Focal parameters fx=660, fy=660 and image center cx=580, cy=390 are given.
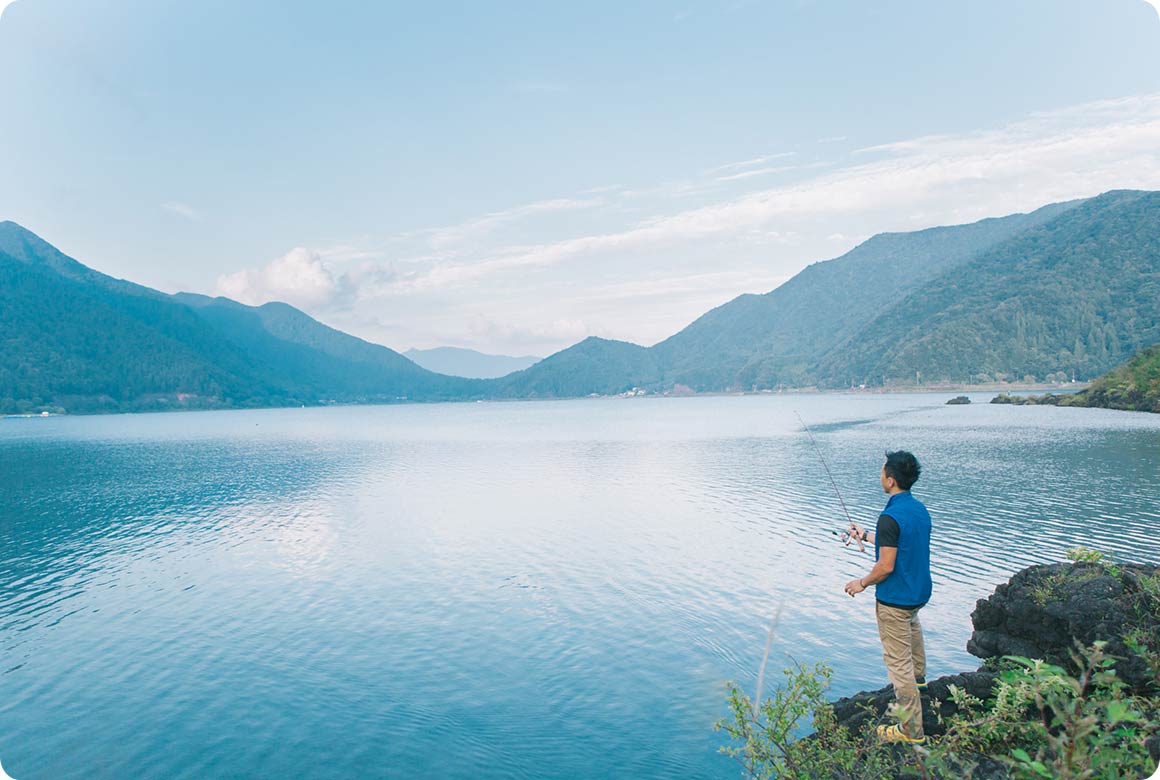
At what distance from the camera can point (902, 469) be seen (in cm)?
846

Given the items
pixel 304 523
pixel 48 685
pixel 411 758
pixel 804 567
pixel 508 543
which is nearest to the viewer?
pixel 411 758

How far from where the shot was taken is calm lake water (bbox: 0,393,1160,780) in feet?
41.2

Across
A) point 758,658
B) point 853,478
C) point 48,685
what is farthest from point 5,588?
point 853,478

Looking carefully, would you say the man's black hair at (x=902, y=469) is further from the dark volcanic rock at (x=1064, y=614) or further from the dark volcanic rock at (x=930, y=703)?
the dark volcanic rock at (x=1064, y=614)

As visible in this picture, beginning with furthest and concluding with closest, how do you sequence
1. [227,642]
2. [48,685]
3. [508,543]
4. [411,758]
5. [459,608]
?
1. [508,543]
2. [459,608]
3. [227,642]
4. [48,685]
5. [411,758]

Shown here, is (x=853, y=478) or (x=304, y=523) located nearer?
(x=304, y=523)

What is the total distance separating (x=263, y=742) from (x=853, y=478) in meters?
40.7

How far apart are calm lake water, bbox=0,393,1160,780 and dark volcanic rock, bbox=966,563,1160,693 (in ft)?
3.95

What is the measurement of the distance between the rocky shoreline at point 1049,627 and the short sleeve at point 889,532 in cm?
249

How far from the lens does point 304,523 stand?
35.9 metres

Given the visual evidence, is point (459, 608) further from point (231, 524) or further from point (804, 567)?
point (231, 524)

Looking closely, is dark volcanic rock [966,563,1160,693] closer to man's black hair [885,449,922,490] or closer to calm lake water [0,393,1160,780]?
calm lake water [0,393,1160,780]

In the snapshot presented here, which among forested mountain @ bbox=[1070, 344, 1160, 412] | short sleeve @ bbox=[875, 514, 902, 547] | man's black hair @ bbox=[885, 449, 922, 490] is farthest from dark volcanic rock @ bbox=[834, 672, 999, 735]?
forested mountain @ bbox=[1070, 344, 1160, 412]

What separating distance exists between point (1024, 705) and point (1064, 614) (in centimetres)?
527
